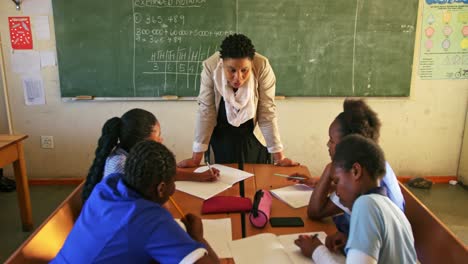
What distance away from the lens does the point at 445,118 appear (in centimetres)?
380

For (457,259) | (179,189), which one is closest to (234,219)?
(179,189)

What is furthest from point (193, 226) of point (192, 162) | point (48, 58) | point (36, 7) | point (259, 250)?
point (36, 7)

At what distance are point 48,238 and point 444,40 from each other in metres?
3.66

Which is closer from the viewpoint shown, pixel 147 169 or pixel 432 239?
pixel 147 169

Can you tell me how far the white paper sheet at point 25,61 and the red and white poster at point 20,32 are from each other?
6 centimetres

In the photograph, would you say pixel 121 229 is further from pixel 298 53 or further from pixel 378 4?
pixel 378 4

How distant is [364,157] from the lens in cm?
115

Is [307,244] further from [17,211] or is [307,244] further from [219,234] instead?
[17,211]

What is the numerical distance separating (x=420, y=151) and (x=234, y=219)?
9.95 feet

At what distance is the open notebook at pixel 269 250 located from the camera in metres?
1.22

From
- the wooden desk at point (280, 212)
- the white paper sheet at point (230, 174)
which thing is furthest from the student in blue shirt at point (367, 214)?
the white paper sheet at point (230, 174)

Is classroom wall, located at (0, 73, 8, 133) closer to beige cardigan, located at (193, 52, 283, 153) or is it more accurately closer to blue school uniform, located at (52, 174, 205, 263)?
beige cardigan, located at (193, 52, 283, 153)

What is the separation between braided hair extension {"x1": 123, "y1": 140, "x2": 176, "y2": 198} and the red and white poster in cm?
293

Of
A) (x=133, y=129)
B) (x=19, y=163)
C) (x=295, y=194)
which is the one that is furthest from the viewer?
(x=19, y=163)
